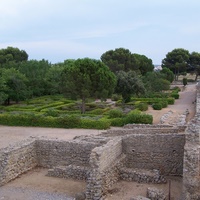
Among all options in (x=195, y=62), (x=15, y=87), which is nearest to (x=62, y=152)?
(x=15, y=87)

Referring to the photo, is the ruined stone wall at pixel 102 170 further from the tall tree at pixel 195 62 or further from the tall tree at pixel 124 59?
the tall tree at pixel 195 62

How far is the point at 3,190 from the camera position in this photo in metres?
14.7

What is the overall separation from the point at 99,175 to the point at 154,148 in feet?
12.4

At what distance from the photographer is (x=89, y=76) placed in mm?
34375

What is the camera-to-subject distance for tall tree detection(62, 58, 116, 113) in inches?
1345

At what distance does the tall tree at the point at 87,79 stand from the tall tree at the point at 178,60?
51412 millimetres

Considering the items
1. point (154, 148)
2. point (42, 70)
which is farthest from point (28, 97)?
point (154, 148)

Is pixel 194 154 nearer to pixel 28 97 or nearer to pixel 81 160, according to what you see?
pixel 81 160

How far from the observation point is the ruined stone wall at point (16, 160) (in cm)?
1557

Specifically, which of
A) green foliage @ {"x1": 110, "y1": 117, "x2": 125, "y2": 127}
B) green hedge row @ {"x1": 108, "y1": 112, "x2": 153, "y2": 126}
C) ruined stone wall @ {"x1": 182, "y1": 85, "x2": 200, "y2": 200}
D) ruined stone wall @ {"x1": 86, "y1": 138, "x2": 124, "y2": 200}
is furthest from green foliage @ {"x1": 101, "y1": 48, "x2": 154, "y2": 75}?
ruined stone wall @ {"x1": 182, "y1": 85, "x2": 200, "y2": 200}

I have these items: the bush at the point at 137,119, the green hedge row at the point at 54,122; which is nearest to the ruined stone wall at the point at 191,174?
the bush at the point at 137,119

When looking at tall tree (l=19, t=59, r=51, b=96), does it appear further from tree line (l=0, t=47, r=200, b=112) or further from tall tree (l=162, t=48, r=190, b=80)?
tall tree (l=162, t=48, r=190, b=80)

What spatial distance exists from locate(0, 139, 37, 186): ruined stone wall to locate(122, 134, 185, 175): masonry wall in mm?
5080

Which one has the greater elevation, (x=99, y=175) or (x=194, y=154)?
(x=194, y=154)
